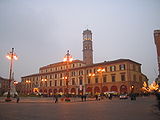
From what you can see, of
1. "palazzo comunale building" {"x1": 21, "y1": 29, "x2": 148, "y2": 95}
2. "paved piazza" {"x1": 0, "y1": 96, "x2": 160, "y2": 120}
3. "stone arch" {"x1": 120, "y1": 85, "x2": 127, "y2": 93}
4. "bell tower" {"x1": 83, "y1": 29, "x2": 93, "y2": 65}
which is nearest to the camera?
"paved piazza" {"x1": 0, "y1": 96, "x2": 160, "y2": 120}

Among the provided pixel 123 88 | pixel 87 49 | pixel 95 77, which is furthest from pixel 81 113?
pixel 87 49

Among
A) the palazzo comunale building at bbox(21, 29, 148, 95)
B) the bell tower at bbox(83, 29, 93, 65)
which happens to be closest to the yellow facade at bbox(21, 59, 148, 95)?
the palazzo comunale building at bbox(21, 29, 148, 95)

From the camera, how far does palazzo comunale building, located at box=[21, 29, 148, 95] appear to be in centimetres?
5384

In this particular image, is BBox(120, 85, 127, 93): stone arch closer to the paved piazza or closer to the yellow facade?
the yellow facade

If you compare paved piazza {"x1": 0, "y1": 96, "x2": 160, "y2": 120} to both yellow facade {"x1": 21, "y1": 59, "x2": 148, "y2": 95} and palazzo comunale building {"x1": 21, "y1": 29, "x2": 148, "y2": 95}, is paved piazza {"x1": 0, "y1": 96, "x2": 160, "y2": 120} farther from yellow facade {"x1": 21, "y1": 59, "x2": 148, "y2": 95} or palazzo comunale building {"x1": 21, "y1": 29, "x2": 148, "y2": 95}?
yellow facade {"x1": 21, "y1": 59, "x2": 148, "y2": 95}

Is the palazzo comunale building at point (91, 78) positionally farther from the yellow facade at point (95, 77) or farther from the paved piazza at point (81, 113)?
the paved piazza at point (81, 113)

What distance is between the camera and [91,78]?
60.7m

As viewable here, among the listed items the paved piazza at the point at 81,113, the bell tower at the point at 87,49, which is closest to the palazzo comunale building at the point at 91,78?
the bell tower at the point at 87,49

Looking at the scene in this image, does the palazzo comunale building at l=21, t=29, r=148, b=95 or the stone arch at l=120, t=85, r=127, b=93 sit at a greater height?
the palazzo comunale building at l=21, t=29, r=148, b=95

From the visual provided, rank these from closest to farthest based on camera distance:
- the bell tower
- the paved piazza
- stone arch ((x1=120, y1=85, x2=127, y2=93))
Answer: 1. the paved piazza
2. stone arch ((x1=120, y1=85, x2=127, y2=93))
3. the bell tower

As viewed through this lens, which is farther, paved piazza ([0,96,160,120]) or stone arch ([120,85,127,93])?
stone arch ([120,85,127,93])

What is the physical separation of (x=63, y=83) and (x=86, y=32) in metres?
35.5

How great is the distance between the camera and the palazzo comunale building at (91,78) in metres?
53.8

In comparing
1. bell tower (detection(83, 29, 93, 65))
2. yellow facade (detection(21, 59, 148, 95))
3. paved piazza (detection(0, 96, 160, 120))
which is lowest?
paved piazza (detection(0, 96, 160, 120))
